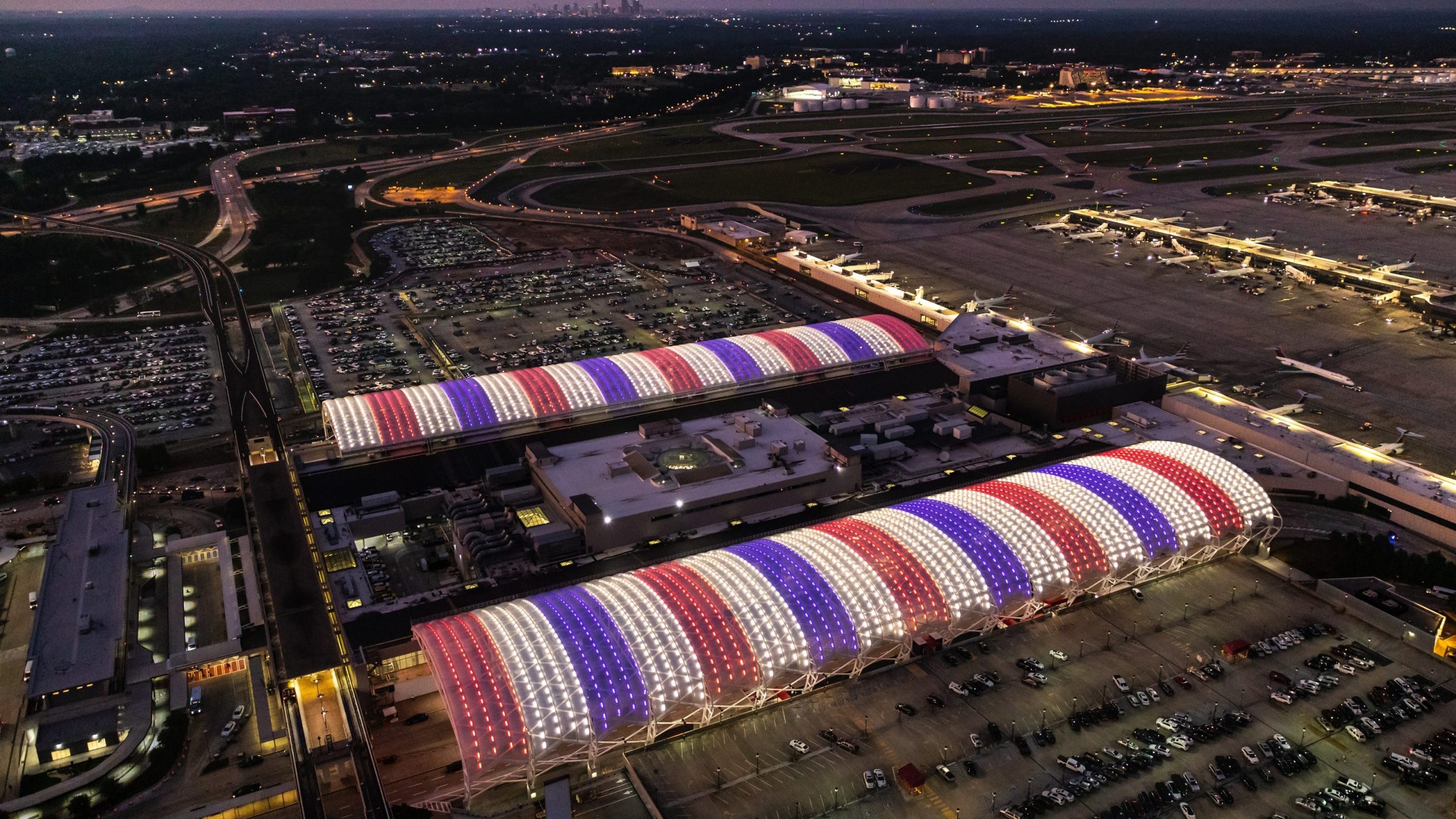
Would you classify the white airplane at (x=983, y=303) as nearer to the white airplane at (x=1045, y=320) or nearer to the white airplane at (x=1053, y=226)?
the white airplane at (x=1045, y=320)

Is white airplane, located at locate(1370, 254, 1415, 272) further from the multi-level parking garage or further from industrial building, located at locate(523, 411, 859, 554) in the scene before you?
industrial building, located at locate(523, 411, 859, 554)

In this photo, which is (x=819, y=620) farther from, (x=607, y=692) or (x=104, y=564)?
(x=104, y=564)

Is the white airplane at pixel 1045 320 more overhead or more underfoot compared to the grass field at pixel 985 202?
more underfoot

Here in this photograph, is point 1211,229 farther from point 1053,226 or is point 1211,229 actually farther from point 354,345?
point 354,345

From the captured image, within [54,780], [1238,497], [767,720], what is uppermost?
[1238,497]

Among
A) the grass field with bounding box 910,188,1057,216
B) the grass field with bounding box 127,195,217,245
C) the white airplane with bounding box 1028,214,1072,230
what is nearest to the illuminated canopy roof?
the white airplane with bounding box 1028,214,1072,230

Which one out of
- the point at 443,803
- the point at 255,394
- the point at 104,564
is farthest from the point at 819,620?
the point at 255,394

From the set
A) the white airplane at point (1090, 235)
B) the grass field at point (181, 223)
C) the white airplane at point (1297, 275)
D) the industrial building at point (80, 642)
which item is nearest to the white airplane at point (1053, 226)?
the white airplane at point (1090, 235)
